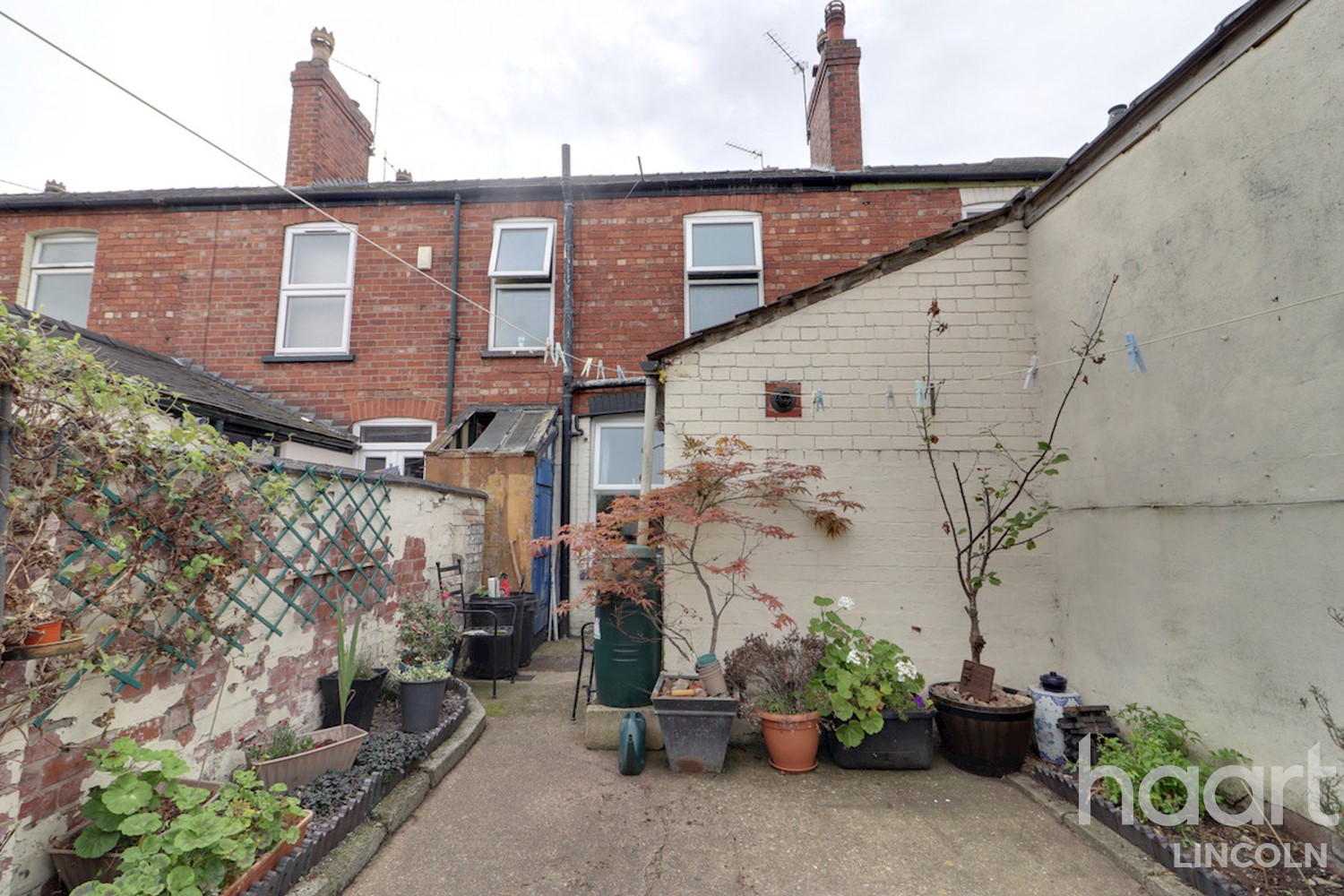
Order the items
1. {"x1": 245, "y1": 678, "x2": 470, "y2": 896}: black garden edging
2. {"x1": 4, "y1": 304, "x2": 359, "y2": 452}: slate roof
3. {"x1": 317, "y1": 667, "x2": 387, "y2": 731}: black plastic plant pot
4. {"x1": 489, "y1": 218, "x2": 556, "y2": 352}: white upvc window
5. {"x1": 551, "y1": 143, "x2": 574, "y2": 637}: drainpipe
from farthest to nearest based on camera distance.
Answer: {"x1": 489, "y1": 218, "x2": 556, "y2": 352}: white upvc window < {"x1": 551, "y1": 143, "x2": 574, "y2": 637}: drainpipe < {"x1": 4, "y1": 304, "x2": 359, "y2": 452}: slate roof < {"x1": 317, "y1": 667, "x2": 387, "y2": 731}: black plastic plant pot < {"x1": 245, "y1": 678, "x2": 470, "y2": 896}: black garden edging

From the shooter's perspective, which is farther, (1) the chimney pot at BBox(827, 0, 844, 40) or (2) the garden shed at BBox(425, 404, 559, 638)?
(1) the chimney pot at BBox(827, 0, 844, 40)

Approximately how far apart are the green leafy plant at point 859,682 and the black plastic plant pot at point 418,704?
8.15 feet

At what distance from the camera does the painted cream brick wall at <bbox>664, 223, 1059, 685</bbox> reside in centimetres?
430

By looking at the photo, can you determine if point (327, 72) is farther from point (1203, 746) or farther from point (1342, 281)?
point (1203, 746)

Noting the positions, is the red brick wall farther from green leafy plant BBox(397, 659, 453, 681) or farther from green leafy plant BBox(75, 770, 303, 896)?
green leafy plant BBox(75, 770, 303, 896)

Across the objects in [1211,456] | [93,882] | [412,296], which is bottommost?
[93,882]

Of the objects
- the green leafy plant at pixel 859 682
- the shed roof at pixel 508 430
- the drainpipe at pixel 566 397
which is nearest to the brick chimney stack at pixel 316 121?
the drainpipe at pixel 566 397

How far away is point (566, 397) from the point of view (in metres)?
7.66

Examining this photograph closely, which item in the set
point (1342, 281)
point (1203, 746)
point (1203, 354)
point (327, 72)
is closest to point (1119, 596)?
point (1203, 746)

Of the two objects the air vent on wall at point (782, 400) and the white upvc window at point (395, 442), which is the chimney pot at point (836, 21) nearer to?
the air vent on wall at point (782, 400)

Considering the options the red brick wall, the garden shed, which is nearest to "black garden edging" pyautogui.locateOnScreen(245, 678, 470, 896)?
the garden shed

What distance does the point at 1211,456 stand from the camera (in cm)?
306

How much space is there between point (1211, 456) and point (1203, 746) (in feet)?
4.88

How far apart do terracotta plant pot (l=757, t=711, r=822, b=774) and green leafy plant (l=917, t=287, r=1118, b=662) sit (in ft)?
4.29
